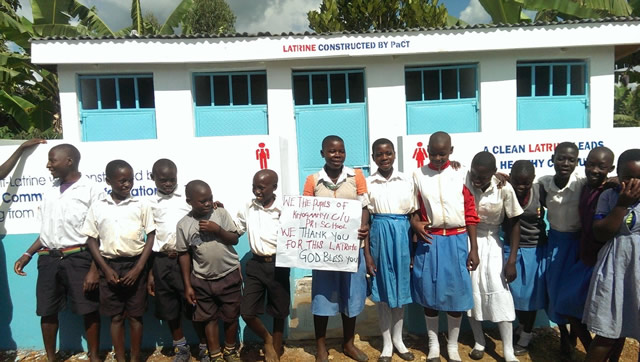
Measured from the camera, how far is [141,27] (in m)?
10.1

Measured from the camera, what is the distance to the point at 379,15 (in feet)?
33.9

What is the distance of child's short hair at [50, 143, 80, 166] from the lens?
280 centimetres

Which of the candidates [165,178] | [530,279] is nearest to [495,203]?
[530,279]

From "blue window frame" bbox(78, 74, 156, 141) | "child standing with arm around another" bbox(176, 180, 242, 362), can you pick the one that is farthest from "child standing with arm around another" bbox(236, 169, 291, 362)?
"blue window frame" bbox(78, 74, 156, 141)

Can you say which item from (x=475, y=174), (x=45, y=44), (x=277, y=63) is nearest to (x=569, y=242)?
(x=475, y=174)

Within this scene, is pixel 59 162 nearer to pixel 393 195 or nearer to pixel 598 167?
pixel 393 195

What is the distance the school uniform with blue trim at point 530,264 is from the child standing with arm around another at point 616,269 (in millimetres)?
504

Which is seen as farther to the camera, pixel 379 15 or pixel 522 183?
pixel 379 15

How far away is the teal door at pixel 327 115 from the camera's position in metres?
6.29

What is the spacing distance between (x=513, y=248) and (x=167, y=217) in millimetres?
2526

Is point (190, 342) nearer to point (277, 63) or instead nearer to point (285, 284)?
point (285, 284)

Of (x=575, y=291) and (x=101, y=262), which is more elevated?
(x=101, y=262)

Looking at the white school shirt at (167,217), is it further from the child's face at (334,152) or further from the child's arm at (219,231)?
the child's face at (334,152)

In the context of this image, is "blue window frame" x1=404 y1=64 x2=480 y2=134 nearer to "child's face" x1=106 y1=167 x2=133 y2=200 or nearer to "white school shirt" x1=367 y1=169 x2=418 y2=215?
"white school shirt" x1=367 y1=169 x2=418 y2=215
